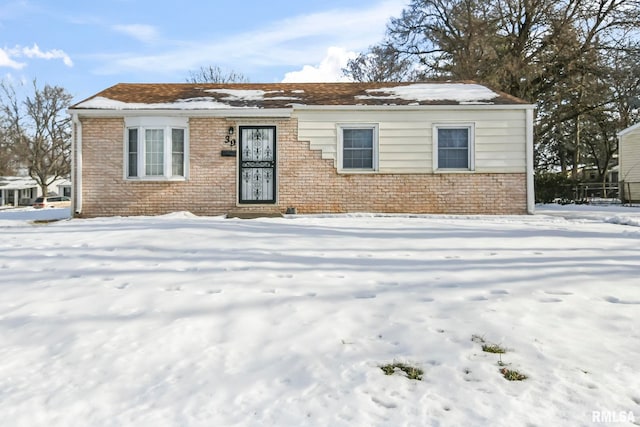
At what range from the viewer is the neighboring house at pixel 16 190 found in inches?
2156

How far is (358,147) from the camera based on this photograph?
41.7ft

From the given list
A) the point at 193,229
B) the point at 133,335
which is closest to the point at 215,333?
the point at 133,335

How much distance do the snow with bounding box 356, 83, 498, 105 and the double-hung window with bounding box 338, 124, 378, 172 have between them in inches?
52.0

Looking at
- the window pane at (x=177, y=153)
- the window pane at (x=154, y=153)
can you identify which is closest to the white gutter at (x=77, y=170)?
the window pane at (x=154, y=153)

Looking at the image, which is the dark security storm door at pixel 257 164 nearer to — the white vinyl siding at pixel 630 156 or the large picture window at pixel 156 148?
the large picture window at pixel 156 148

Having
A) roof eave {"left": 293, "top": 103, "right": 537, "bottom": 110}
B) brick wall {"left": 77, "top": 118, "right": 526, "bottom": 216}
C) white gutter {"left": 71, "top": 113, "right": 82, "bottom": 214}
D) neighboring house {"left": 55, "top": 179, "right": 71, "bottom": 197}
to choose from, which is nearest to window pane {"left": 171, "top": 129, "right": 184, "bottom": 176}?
brick wall {"left": 77, "top": 118, "right": 526, "bottom": 216}

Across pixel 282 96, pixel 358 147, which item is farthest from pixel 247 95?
pixel 358 147

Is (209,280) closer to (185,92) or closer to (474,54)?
(185,92)

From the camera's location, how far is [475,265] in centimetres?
521

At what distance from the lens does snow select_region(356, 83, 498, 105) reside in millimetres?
12923

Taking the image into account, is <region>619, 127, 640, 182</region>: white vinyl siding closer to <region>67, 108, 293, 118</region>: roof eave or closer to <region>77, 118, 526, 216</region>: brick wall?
<region>77, 118, 526, 216</region>: brick wall

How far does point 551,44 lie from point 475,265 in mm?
21296

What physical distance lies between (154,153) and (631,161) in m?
22.1

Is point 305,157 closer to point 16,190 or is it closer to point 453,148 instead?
point 453,148
